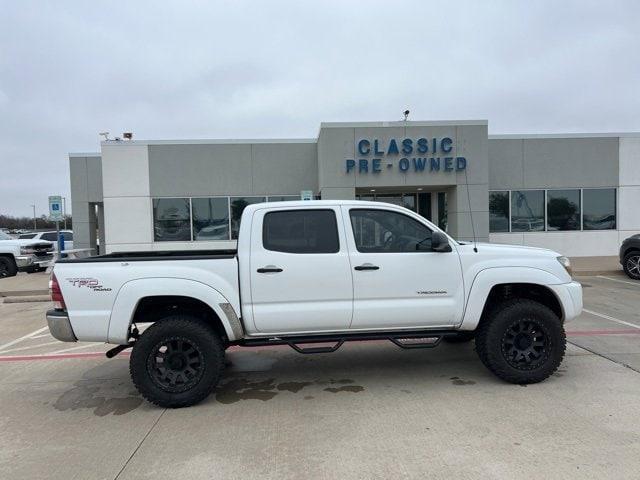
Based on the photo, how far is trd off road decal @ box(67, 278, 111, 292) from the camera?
4.35m

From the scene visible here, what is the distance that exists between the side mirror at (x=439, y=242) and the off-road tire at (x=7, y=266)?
17.4 metres

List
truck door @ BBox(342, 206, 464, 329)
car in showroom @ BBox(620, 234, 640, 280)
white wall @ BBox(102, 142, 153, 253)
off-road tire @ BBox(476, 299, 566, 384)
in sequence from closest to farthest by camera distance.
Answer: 1. truck door @ BBox(342, 206, 464, 329)
2. off-road tire @ BBox(476, 299, 566, 384)
3. car in showroom @ BBox(620, 234, 640, 280)
4. white wall @ BBox(102, 142, 153, 253)

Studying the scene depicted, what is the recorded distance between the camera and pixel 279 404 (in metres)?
4.48

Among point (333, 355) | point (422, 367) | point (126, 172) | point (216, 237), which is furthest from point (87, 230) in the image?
point (422, 367)

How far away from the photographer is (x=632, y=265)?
1256cm

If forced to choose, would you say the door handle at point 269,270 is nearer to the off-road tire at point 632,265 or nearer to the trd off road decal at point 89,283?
the trd off road decal at point 89,283

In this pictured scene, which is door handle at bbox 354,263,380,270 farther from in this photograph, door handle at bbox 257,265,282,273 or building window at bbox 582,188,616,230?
building window at bbox 582,188,616,230

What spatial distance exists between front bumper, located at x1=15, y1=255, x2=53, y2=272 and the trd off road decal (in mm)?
15010

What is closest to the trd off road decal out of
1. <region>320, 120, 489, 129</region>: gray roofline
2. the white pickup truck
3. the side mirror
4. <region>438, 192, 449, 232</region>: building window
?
the white pickup truck

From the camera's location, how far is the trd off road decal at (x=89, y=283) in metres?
4.35

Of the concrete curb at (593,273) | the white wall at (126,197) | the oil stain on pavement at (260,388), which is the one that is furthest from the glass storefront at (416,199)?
the oil stain on pavement at (260,388)

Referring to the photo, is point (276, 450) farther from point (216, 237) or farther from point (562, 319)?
point (216, 237)

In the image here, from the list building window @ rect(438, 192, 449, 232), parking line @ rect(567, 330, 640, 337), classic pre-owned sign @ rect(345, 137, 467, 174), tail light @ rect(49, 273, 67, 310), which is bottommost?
parking line @ rect(567, 330, 640, 337)

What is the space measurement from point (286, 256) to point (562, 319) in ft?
10.3
